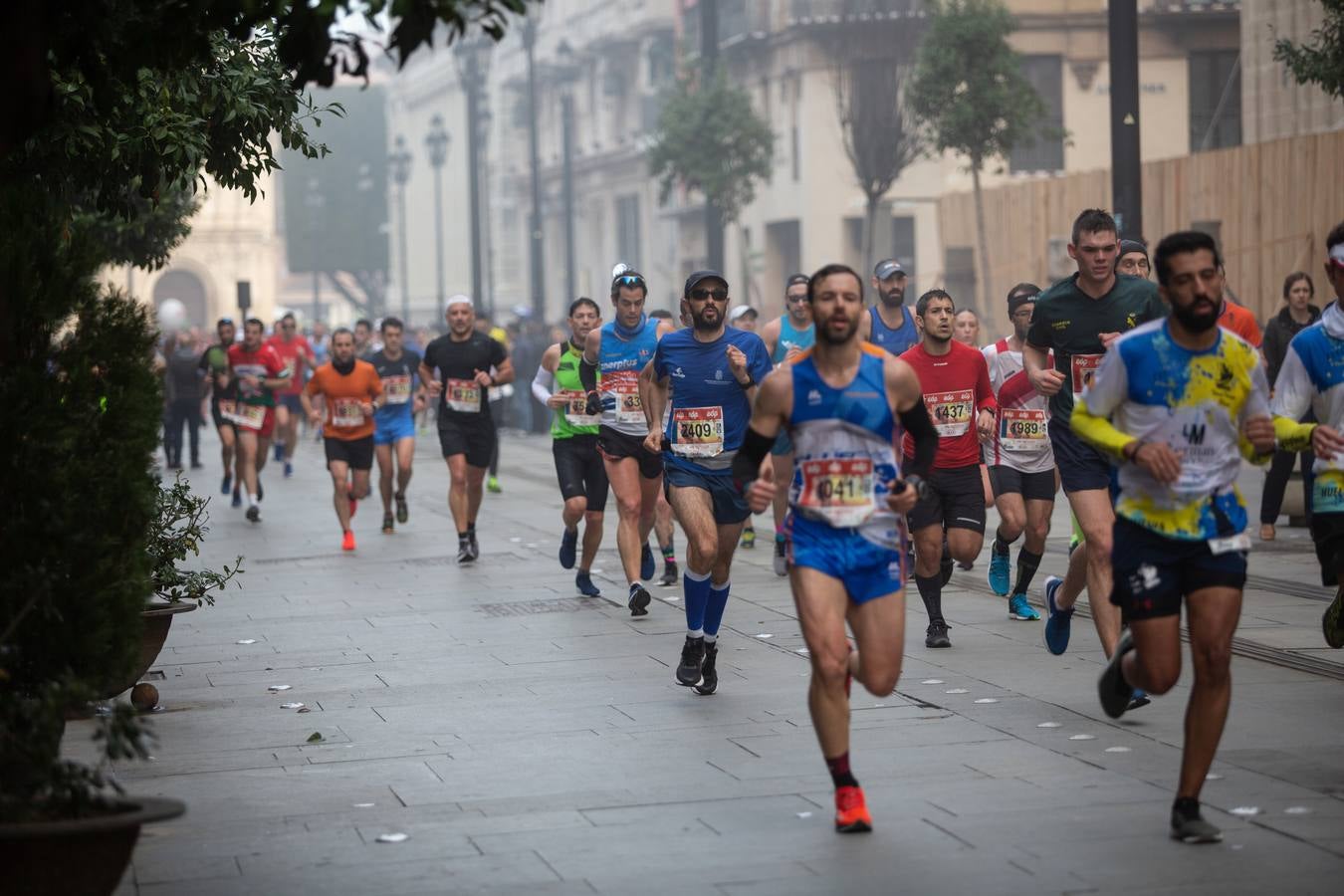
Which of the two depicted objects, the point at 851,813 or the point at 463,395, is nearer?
the point at 851,813

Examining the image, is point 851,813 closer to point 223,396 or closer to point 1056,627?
point 1056,627

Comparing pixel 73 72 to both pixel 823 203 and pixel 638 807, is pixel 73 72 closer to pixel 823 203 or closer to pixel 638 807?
pixel 638 807

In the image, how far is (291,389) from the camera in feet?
96.0

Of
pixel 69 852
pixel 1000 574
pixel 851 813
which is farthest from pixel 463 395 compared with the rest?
pixel 69 852

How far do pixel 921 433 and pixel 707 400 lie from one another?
2.96m

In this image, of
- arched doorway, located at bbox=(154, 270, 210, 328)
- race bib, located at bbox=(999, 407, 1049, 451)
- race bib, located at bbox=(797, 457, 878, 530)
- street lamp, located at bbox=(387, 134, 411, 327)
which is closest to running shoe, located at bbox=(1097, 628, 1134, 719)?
race bib, located at bbox=(797, 457, 878, 530)

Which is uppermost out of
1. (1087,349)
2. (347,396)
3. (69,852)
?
(1087,349)

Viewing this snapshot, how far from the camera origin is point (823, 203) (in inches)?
1833

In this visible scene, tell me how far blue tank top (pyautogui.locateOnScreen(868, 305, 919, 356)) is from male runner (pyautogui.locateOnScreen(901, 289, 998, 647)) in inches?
102

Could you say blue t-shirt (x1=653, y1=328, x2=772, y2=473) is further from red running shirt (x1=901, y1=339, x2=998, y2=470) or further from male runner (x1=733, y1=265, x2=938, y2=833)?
male runner (x1=733, y1=265, x2=938, y2=833)

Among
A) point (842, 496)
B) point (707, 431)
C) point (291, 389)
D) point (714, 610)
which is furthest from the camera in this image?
point (291, 389)

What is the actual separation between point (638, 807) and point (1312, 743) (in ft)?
8.34

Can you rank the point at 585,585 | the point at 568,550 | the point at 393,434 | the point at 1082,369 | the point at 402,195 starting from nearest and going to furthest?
the point at 1082,369 < the point at 585,585 < the point at 568,550 < the point at 393,434 < the point at 402,195

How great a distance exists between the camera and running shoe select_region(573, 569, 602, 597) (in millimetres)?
13477
